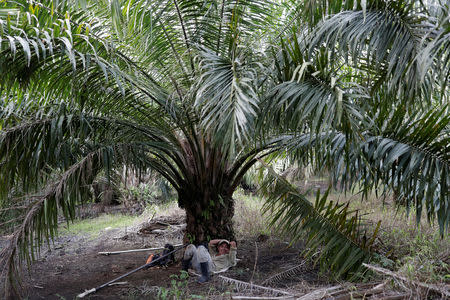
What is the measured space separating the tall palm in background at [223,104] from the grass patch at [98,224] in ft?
18.8

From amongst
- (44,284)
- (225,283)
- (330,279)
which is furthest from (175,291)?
(44,284)

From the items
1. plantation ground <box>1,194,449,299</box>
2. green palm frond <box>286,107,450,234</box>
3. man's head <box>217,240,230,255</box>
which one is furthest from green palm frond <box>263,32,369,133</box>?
man's head <box>217,240,230,255</box>

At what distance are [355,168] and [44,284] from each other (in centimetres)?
437

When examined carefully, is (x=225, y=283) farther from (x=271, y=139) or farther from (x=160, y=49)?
(x=160, y=49)

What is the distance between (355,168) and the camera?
4281mm

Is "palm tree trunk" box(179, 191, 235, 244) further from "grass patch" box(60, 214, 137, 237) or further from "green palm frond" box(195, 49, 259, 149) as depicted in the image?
"grass patch" box(60, 214, 137, 237)

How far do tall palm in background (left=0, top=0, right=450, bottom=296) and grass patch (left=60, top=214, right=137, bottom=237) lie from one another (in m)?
5.73

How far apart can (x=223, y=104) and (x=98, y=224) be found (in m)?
9.84

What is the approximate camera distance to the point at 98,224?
1225 centimetres

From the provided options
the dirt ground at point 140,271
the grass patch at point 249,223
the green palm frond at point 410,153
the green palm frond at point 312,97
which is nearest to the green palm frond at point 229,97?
the green palm frond at point 312,97

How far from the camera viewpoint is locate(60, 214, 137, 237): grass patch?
430 inches

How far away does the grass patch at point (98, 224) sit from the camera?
35.9 feet

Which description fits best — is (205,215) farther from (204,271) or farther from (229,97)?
(229,97)

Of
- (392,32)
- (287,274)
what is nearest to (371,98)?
(392,32)
